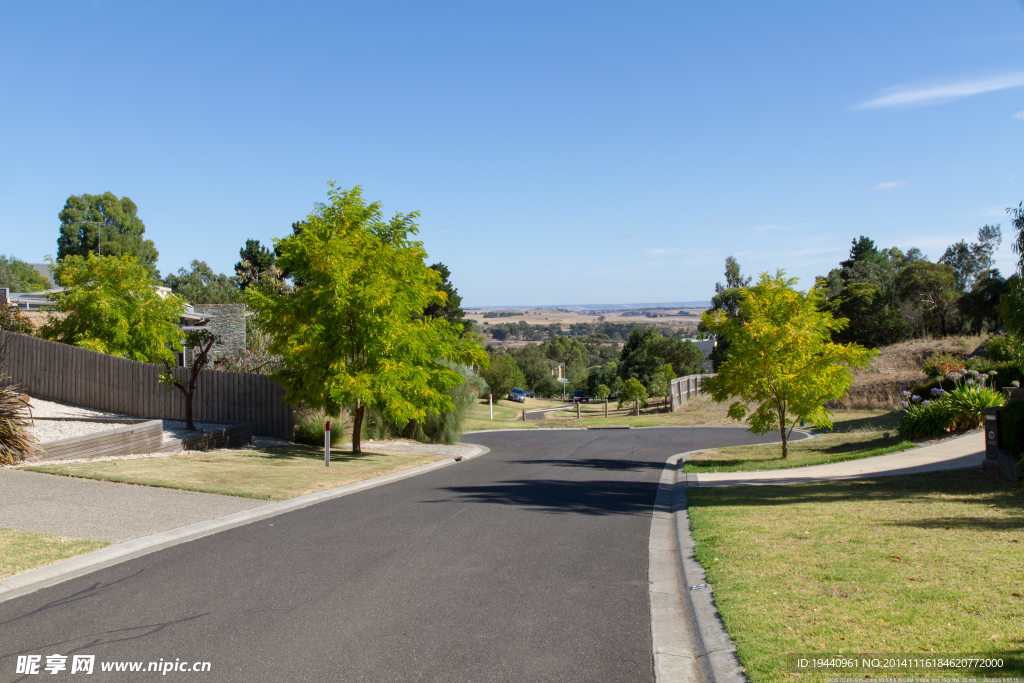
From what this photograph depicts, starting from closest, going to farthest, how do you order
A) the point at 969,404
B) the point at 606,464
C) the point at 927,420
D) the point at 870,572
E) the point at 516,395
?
the point at 870,572 < the point at 969,404 < the point at 927,420 < the point at 606,464 < the point at 516,395

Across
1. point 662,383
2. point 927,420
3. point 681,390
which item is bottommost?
point 927,420

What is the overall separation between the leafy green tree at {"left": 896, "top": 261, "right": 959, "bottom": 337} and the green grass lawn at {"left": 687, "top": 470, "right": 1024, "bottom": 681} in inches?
1875

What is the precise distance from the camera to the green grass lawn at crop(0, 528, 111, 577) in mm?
7324

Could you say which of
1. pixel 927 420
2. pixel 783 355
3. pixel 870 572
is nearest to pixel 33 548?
pixel 870 572

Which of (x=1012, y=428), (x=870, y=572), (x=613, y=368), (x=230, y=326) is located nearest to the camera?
(x=870, y=572)

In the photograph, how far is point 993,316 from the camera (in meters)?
43.8

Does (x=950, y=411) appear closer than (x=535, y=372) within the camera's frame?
Yes

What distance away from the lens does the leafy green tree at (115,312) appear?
76.8ft

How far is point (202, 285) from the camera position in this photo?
326 ft

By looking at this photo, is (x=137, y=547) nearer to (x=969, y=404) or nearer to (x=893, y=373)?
(x=969, y=404)

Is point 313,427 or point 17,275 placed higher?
point 17,275

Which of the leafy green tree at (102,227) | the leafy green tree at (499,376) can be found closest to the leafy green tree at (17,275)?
Result: the leafy green tree at (102,227)

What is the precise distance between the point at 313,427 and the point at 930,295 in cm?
4853

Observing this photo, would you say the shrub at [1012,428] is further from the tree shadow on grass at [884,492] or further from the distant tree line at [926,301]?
the distant tree line at [926,301]
